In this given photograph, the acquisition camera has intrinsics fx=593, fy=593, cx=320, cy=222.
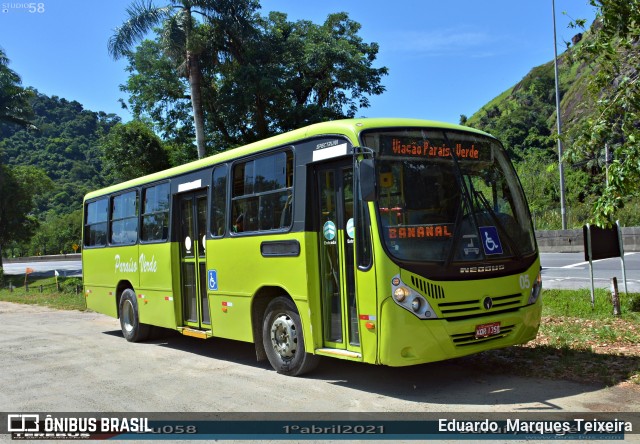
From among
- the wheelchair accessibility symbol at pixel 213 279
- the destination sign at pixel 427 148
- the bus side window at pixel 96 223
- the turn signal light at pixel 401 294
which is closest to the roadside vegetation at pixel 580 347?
the turn signal light at pixel 401 294

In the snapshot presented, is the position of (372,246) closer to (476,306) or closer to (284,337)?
(476,306)

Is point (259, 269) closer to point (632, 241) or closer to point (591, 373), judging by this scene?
point (591, 373)

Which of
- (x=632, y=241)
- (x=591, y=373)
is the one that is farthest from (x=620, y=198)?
(x=632, y=241)

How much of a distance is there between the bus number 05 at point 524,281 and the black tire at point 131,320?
24.7ft

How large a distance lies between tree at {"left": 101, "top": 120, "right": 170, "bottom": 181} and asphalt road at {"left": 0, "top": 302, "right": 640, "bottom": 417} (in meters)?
15.7

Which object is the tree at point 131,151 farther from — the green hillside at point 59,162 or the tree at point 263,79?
the green hillside at point 59,162

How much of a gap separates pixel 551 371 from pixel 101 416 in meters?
5.15

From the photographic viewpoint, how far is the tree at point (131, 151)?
81.6 feet

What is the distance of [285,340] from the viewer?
763cm

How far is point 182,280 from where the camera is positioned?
10.2 m

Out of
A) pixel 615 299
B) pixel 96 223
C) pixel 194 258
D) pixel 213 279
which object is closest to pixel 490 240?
pixel 213 279

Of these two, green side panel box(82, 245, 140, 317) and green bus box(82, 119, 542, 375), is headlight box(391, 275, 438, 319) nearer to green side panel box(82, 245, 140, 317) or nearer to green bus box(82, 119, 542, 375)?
green bus box(82, 119, 542, 375)

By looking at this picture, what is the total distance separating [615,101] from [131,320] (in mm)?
9388

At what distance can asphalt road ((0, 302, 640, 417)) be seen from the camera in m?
6.09
